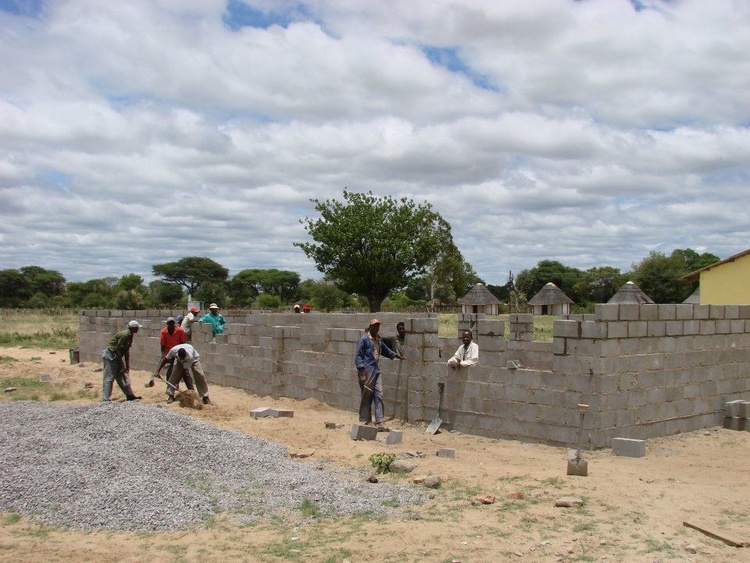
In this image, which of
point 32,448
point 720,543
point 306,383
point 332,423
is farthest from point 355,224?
point 720,543

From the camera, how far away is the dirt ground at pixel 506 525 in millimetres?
5844

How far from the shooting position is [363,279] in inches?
1471

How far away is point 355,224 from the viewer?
36688 millimetres

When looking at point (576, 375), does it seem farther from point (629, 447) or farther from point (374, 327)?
point (374, 327)

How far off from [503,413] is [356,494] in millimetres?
3432

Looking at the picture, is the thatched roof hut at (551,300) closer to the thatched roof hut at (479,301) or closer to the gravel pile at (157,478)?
the thatched roof hut at (479,301)

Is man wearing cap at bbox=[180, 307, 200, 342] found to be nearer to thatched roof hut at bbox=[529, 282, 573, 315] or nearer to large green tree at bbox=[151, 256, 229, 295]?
thatched roof hut at bbox=[529, 282, 573, 315]

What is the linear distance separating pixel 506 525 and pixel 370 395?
203 inches

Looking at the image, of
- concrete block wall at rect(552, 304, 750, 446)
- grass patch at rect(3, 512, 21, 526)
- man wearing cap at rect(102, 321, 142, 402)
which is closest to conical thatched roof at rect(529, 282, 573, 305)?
concrete block wall at rect(552, 304, 750, 446)

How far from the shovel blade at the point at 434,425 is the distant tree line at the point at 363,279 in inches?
1004

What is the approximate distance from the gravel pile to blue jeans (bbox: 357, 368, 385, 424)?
1941 millimetres

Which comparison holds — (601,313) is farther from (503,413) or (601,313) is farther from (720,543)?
(720,543)

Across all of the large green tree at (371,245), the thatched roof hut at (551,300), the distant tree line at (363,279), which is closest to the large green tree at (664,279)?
the distant tree line at (363,279)

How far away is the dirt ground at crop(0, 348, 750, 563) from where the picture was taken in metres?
5.84
